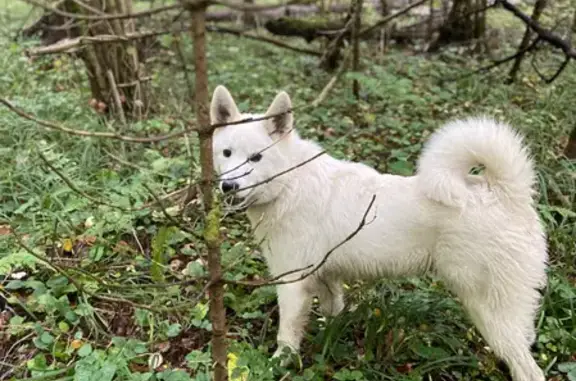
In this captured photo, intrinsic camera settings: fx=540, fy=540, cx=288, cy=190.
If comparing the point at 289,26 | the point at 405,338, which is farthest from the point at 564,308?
the point at 289,26

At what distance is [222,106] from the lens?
277 centimetres

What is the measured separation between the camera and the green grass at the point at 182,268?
111 inches

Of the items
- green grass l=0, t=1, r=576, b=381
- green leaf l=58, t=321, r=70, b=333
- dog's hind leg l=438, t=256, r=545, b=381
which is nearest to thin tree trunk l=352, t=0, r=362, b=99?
green grass l=0, t=1, r=576, b=381

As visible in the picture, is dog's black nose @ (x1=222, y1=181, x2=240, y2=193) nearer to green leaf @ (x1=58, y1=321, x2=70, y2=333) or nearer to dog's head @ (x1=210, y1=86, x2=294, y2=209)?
dog's head @ (x1=210, y1=86, x2=294, y2=209)

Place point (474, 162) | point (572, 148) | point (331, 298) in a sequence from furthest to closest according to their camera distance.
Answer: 1. point (572, 148)
2. point (331, 298)
3. point (474, 162)

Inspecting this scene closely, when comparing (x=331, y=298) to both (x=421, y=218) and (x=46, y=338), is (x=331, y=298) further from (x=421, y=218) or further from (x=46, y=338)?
(x=46, y=338)

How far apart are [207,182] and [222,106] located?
1217 millimetres

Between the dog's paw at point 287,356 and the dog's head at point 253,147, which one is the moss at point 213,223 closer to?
the dog's head at point 253,147

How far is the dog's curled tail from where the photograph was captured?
2.50 metres

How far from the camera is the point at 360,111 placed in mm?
5969

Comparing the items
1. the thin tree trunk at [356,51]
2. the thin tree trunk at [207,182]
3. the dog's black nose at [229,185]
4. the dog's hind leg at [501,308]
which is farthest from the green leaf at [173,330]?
the thin tree trunk at [356,51]

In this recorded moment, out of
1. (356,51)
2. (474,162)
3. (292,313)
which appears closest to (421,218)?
(474,162)

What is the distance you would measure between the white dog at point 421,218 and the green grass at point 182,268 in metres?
0.26

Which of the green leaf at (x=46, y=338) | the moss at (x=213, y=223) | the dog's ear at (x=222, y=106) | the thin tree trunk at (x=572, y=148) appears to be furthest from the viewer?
the thin tree trunk at (x=572, y=148)
